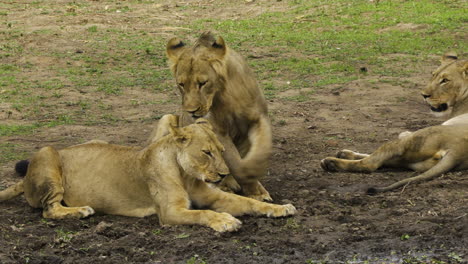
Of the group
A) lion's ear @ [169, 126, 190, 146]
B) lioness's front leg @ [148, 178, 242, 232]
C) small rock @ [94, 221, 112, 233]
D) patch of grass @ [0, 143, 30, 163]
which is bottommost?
patch of grass @ [0, 143, 30, 163]

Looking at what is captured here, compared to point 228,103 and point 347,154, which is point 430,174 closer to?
point 347,154

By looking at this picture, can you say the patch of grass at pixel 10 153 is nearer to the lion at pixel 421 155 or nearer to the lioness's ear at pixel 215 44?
the lioness's ear at pixel 215 44

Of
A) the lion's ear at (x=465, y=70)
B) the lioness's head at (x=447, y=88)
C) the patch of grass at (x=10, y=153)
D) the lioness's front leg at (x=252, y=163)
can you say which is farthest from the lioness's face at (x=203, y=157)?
the lion's ear at (x=465, y=70)

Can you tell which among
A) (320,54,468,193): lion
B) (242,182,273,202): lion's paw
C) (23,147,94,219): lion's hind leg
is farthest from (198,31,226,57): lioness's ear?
(320,54,468,193): lion

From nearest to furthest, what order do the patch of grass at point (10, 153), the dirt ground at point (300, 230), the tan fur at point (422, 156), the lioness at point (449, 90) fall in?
1. the dirt ground at point (300, 230)
2. the tan fur at point (422, 156)
3. the patch of grass at point (10, 153)
4. the lioness at point (449, 90)

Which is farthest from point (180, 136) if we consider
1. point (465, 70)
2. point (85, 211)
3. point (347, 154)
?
point (465, 70)

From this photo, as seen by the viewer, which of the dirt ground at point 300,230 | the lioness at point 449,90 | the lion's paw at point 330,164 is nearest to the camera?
the dirt ground at point 300,230

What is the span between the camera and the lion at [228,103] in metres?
5.95

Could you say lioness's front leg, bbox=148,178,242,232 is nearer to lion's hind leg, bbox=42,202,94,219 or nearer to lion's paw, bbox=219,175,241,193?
lion's hind leg, bbox=42,202,94,219

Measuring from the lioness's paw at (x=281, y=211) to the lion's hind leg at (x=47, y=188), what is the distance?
1.27 meters

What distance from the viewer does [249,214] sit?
5.62m

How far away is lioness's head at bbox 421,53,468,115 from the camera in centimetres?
818

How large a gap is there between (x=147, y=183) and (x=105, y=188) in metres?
0.37

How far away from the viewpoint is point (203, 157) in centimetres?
545
